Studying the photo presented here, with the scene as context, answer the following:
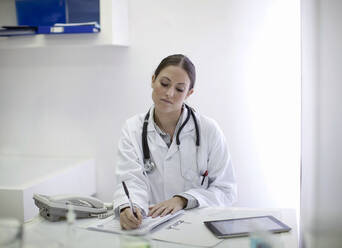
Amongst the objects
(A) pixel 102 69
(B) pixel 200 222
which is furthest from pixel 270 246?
(A) pixel 102 69

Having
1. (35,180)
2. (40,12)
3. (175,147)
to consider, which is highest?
(40,12)

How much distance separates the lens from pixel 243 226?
5.12ft

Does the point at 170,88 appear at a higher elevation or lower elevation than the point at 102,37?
lower

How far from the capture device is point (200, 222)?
1.64 m

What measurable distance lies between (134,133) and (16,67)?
Answer: 1.43 m

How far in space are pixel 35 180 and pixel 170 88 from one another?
2.93 feet

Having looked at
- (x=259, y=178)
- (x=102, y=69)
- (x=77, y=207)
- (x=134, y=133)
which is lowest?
(x=259, y=178)

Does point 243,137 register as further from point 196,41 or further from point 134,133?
point 134,133

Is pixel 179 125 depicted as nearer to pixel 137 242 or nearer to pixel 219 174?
pixel 219 174

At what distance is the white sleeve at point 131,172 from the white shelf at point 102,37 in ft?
2.67

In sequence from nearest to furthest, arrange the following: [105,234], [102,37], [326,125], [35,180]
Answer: [326,125], [105,234], [35,180], [102,37]

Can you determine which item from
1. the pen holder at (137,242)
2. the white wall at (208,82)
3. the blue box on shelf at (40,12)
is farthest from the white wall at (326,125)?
the blue box on shelf at (40,12)

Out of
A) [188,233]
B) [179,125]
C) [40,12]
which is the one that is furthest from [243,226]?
[40,12]

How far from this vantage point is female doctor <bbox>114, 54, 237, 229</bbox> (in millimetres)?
2049
